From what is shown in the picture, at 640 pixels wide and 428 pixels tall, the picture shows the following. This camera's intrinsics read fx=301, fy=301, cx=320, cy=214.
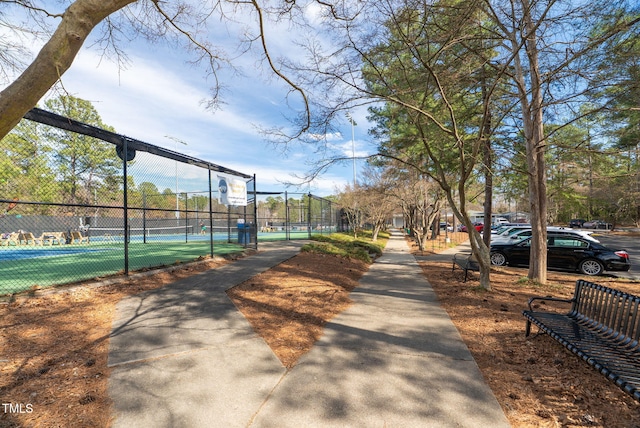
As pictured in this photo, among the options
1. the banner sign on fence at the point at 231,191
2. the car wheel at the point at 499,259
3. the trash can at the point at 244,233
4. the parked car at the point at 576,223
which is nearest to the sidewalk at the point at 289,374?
the banner sign on fence at the point at 231,191

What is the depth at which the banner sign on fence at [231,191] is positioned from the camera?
38.5 ft

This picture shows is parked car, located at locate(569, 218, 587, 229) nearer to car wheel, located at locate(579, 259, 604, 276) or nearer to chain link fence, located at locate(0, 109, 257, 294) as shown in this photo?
car wheel, located at locate(579, 259, 604, 276)

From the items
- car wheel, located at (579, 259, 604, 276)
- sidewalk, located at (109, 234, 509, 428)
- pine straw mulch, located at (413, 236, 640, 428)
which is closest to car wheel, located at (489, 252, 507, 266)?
car wheel, located at (579, 259, 604, 276)

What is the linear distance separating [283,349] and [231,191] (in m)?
9.06

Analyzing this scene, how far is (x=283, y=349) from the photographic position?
3885mm

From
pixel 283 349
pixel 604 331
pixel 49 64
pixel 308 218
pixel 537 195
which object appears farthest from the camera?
pixel 308 218

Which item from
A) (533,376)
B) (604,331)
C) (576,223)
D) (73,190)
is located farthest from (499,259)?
(576,223)

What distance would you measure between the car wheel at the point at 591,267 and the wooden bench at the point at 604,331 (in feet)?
26.6

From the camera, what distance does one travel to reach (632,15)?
198 inches

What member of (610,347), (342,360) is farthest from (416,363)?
(610,347)

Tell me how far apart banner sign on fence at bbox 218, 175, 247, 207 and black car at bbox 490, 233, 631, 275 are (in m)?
11.3

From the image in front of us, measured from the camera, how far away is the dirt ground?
2549mm

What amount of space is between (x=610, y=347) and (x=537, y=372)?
0.76 m

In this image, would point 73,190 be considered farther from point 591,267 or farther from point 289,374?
point 591,267
